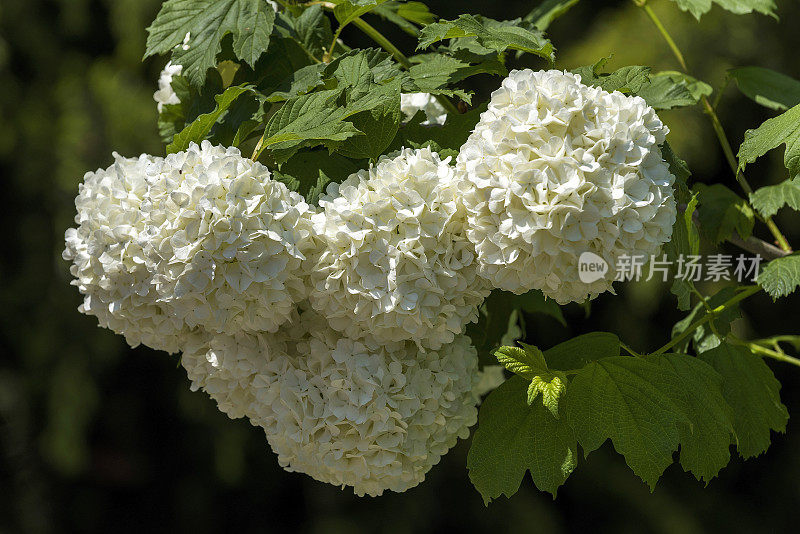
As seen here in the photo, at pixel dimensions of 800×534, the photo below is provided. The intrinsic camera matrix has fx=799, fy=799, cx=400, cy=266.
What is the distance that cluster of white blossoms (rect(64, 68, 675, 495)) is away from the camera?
0.95 m

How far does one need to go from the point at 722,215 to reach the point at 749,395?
0.30 m

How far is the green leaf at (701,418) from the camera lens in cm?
108

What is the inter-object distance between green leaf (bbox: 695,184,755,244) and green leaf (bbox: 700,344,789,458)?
0.64 ft

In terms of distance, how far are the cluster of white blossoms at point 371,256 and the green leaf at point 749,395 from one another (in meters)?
0.36

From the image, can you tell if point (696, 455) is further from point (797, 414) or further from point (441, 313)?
point (797, 414)

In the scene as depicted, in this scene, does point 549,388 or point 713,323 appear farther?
point 713,323

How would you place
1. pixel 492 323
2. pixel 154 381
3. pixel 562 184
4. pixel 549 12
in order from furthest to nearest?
1. pixel 154 381
2. pixel 549 12
3. pixel 492 323
4. pixel 562 184

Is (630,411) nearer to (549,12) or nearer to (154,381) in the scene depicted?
(549,12)

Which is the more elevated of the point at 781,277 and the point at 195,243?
the point at 195,243

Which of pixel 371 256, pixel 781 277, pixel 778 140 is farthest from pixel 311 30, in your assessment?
pixel 781 277

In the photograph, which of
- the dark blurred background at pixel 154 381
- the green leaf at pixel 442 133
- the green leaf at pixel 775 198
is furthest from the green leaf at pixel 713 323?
the dark blurred background at pixel 154 381

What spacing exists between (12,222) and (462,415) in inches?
127

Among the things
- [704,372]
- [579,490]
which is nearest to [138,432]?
[579,490]

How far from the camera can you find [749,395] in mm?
1234
